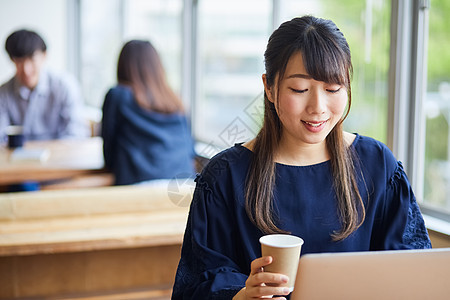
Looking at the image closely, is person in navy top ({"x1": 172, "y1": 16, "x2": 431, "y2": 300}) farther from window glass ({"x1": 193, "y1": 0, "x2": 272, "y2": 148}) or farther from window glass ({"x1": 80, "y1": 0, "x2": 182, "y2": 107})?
window glass ({"x1": 80, "y1": 0, "x2": 182, "y2": 107})

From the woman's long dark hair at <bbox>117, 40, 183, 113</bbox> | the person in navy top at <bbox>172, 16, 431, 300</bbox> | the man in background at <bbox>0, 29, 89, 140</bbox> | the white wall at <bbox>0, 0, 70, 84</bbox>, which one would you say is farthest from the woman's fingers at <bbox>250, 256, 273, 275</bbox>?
the white wall at <bbox>0, 0, 70, 84</bbox>

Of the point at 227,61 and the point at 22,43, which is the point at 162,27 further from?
the point at 22,43

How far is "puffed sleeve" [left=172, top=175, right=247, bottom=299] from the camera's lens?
50.9 inches

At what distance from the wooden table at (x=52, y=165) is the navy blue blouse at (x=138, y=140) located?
6.6 inches

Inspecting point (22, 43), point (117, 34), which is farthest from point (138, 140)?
point (117, 34)

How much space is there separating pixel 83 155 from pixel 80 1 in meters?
4.73

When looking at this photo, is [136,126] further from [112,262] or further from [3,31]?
[3,31]

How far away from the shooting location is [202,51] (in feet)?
15.7

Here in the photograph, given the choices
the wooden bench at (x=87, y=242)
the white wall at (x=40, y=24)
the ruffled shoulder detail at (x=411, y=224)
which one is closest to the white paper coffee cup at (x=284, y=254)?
the ruffled shoulder detail at (x=411, y=224)

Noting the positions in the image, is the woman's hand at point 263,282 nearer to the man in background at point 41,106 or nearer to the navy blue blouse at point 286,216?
the navy blue blouse at point 286,216

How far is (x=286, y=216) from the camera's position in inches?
52.5

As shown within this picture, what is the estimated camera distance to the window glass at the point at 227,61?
13.4 ft

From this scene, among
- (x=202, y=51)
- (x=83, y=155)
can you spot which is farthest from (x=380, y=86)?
(x=202, y=51)

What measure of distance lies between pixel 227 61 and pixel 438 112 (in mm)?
2359
